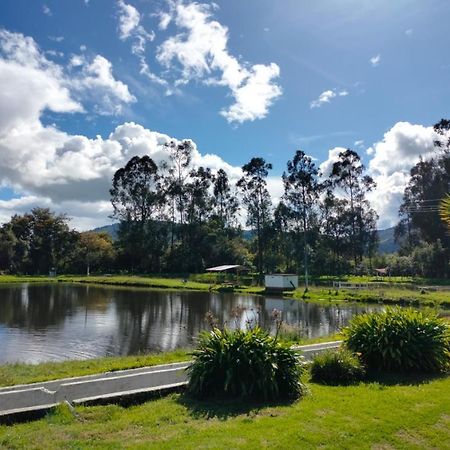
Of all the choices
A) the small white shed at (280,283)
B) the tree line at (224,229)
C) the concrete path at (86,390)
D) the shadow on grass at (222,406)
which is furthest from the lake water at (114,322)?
the tree line at (224,229)

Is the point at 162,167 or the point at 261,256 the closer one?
the point at 261,256

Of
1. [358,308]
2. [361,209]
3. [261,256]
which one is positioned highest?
[361,209]

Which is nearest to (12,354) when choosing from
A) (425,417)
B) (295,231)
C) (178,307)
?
(425,417)

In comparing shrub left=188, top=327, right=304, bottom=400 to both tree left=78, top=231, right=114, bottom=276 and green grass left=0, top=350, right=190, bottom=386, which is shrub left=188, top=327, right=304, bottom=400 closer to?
green grass left=0, top=350, right=190, bottom=386

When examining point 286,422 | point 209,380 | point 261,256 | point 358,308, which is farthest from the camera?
point 261,256

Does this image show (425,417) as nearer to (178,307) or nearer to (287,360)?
(287,360)

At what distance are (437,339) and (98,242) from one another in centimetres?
7602

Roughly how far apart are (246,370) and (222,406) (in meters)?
0.79

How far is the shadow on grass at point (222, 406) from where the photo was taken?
22.6 ft

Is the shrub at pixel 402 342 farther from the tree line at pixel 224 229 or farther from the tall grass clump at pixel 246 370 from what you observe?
the tree line at pixel 224 229

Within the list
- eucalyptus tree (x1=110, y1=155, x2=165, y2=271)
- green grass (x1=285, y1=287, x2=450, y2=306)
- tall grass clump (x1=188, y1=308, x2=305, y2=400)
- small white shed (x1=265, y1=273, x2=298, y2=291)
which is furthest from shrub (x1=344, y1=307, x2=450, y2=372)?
eucalyptus tree (x1=110, y1=155, x2=165, y2=271)

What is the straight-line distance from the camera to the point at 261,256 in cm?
6894

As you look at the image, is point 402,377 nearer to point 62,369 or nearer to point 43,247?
point 62,369

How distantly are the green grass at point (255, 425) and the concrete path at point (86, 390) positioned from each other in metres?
0.28
